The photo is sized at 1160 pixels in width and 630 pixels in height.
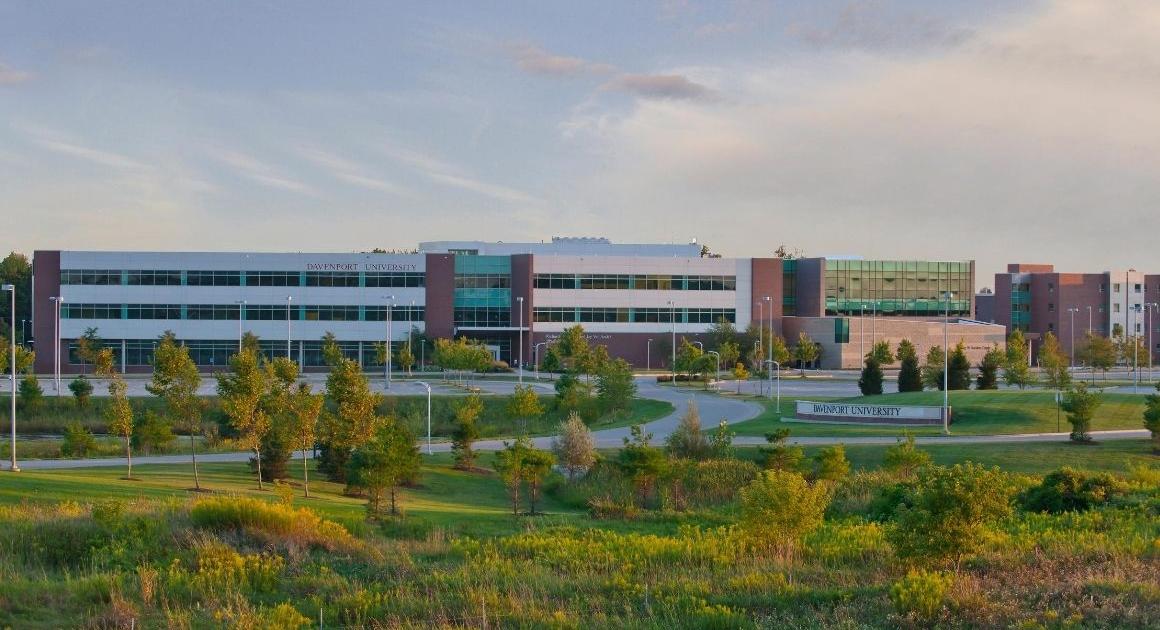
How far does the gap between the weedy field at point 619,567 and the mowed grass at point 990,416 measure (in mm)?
26689

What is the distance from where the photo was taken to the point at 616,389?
5697 cm

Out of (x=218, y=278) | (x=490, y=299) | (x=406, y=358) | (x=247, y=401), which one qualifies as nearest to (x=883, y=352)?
(x=490, y=299)

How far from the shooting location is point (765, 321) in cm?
9681

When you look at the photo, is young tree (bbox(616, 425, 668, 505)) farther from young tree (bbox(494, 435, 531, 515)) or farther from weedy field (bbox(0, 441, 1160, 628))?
weedy field (bbox(0, 441, 1160, 628))

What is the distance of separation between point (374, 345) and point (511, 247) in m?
18.1

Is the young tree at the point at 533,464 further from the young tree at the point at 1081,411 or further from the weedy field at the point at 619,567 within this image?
the young tree at the point at 1081,411

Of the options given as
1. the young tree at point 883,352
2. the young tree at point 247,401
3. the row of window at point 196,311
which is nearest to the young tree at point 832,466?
the young tree at point 247,401

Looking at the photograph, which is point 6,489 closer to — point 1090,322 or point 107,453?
point 107,453

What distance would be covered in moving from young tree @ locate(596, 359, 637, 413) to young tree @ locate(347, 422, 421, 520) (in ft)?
95.4

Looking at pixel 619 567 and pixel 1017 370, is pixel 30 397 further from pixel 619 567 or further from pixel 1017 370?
pixel 1017 370

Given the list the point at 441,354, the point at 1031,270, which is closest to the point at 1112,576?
the point at 441,354

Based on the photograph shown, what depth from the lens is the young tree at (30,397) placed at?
182ft

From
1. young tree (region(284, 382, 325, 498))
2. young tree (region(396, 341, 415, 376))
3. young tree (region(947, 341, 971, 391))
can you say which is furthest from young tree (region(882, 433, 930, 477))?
young tree (region(396, 341, 415, 376))

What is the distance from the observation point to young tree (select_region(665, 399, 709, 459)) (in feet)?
114
